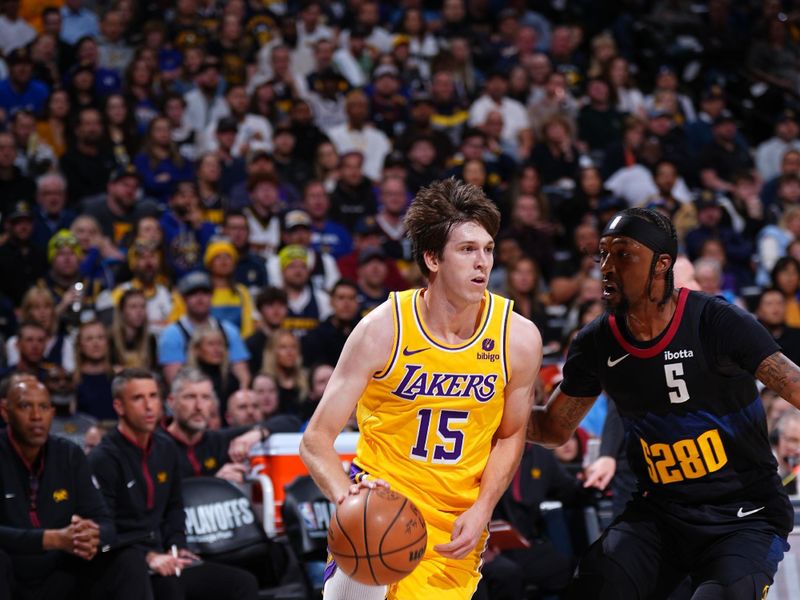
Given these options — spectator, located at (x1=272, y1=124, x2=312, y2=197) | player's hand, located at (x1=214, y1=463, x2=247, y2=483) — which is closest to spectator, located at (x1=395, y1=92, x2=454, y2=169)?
spectator, located at (x1=272, y1=124, x2=312, y2=197)

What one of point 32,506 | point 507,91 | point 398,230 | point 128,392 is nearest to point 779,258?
point 398,230

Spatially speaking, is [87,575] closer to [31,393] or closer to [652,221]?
[31,393]

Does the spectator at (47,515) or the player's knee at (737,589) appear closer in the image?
the player's knee at (737,589)

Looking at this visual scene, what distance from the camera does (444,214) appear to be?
4.65 meters

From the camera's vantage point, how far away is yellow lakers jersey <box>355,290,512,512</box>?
455 cm

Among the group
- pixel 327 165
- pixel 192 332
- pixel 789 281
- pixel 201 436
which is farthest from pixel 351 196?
pixel 201 436

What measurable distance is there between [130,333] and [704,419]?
596 cm

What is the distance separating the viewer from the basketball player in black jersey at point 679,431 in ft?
14.9

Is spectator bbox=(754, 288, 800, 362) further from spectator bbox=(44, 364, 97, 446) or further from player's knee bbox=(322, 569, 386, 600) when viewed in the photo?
player's knee bbox=(322, 569, 386, 600)

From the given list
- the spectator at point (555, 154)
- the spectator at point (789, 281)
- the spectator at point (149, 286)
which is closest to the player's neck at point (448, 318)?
the spectator at point (149, 286)

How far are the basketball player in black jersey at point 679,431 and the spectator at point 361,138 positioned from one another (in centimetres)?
863

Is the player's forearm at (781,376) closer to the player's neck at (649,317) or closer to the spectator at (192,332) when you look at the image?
the player's neck at (649,317)

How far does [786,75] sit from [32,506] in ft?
43.7

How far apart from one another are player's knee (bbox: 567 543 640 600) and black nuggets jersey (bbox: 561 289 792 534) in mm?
333
